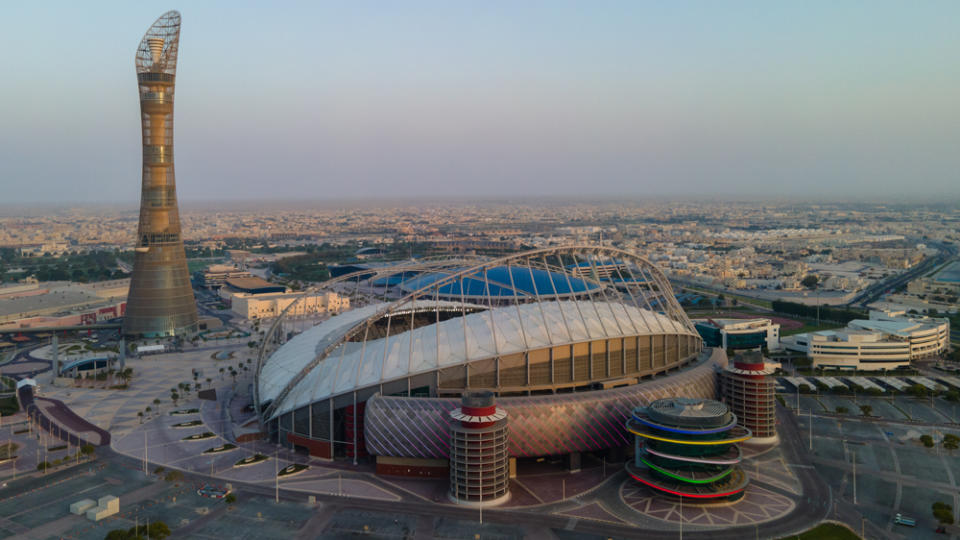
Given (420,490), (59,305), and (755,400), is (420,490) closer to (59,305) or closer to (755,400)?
(755,400)

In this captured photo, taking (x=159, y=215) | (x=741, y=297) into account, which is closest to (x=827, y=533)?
(x=159, y=215)

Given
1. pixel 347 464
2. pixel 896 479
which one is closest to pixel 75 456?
pixel 347 464

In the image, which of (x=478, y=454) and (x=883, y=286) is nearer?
(x=478, y=454)

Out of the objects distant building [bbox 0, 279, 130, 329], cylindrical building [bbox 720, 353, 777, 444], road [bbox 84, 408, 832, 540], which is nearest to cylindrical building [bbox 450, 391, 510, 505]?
road [bbox 84, 408, 832, 540]

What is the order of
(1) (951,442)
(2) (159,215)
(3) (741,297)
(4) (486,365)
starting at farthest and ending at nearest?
1. (3) (741,297)
2. (2) (159,215)
3. (1) (951,442)
4. (4) (486,365)

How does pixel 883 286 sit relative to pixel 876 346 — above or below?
Answer: below

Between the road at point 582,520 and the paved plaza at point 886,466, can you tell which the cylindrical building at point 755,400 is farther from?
the road at point 582,520

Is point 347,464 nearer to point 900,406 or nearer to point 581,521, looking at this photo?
point 581,521

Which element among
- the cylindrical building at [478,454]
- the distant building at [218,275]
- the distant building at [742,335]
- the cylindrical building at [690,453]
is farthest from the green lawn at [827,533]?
the distant building at [218,275]
